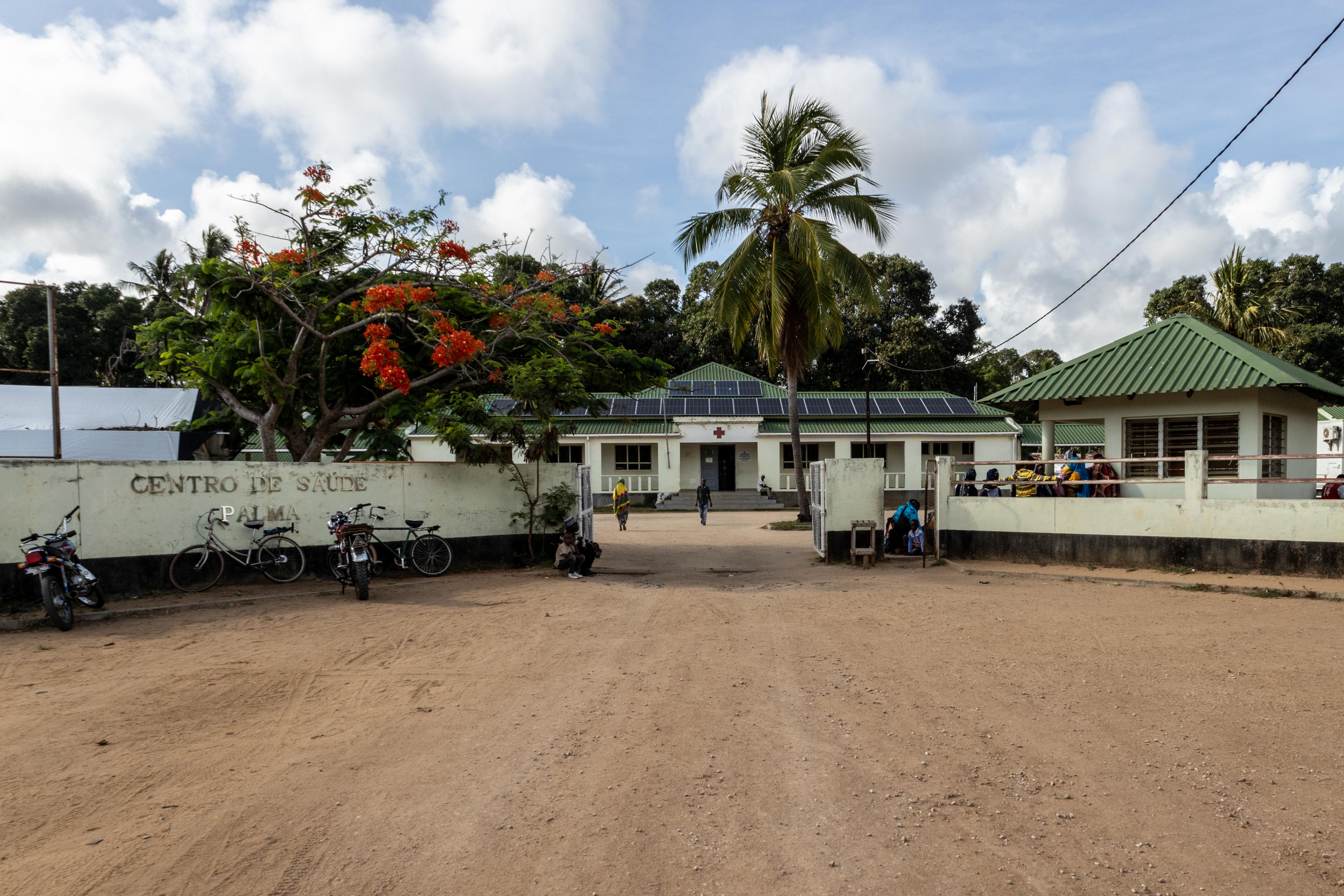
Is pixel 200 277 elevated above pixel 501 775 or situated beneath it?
elevated above

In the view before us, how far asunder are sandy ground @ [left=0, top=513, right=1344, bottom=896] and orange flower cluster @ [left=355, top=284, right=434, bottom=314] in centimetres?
456

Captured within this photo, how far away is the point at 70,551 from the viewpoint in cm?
846

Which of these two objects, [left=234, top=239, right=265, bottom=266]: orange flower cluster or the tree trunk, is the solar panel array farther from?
[left=234, top=239, right=265, bottom=266]: orange flower cluster

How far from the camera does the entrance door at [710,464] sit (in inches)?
1284

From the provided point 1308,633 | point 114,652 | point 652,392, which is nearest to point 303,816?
point 114,652

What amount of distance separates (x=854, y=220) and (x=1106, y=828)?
648 inches

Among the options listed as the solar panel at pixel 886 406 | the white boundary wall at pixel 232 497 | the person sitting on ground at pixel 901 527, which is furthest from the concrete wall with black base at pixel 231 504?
the solar panel at pixel 886 406

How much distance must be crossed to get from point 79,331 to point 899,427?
35.3 metres

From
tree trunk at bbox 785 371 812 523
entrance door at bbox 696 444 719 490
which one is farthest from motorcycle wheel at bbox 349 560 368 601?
entrance door at bbox 696 444 719 490

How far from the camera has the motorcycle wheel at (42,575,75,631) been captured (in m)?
7.98

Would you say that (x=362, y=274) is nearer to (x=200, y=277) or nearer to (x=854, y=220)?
(x=200, y=277)

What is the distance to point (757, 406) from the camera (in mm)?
32344

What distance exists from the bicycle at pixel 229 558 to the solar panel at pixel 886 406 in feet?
83.0

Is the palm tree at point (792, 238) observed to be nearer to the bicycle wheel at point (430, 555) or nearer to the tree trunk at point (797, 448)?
the tree trunk at point (797, 448)
